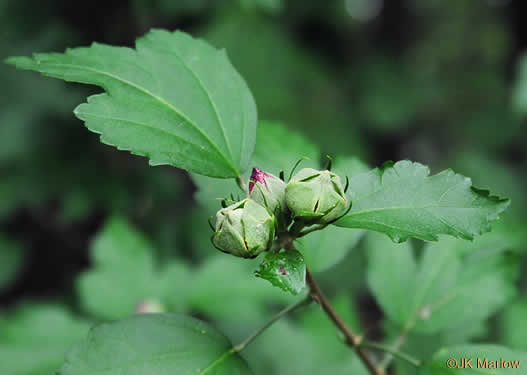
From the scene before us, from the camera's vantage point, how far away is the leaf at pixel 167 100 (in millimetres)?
885

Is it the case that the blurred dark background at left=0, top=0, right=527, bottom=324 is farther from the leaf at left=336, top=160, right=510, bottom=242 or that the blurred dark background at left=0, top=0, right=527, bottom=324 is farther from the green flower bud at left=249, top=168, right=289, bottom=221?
the green flower bud at left=249, top=168, right=289, bottom=221

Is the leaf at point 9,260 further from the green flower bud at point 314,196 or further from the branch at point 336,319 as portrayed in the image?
the green flower bud at point 314,196

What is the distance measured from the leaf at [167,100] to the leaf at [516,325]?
1.23 metres

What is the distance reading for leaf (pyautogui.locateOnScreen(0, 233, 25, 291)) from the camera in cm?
262

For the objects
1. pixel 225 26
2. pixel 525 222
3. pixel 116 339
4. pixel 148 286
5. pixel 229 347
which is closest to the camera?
pixel 116 339

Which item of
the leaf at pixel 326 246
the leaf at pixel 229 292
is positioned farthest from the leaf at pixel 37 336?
the leaf at pixel 326 246

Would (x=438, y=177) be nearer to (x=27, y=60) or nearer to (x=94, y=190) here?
(x=27, y=60)

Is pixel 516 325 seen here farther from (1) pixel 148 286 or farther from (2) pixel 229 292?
(1) pixel 148 286

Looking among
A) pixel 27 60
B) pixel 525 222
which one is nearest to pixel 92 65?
pixel 27 60

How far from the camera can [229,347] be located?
100 centimetres

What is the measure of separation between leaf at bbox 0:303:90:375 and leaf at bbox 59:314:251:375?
920 mm

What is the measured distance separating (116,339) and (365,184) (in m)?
0.51

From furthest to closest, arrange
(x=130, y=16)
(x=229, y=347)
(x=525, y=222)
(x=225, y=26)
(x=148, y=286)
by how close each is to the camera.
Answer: (x=225, y=26) < (x=130, y=16) < (x=148, y=286) < (x=525, y=222) < (x=229, y=347)

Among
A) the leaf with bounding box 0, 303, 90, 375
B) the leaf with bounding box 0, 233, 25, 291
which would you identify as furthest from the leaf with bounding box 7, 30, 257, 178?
the leaf with bounding box 0, 233, 25, 291
